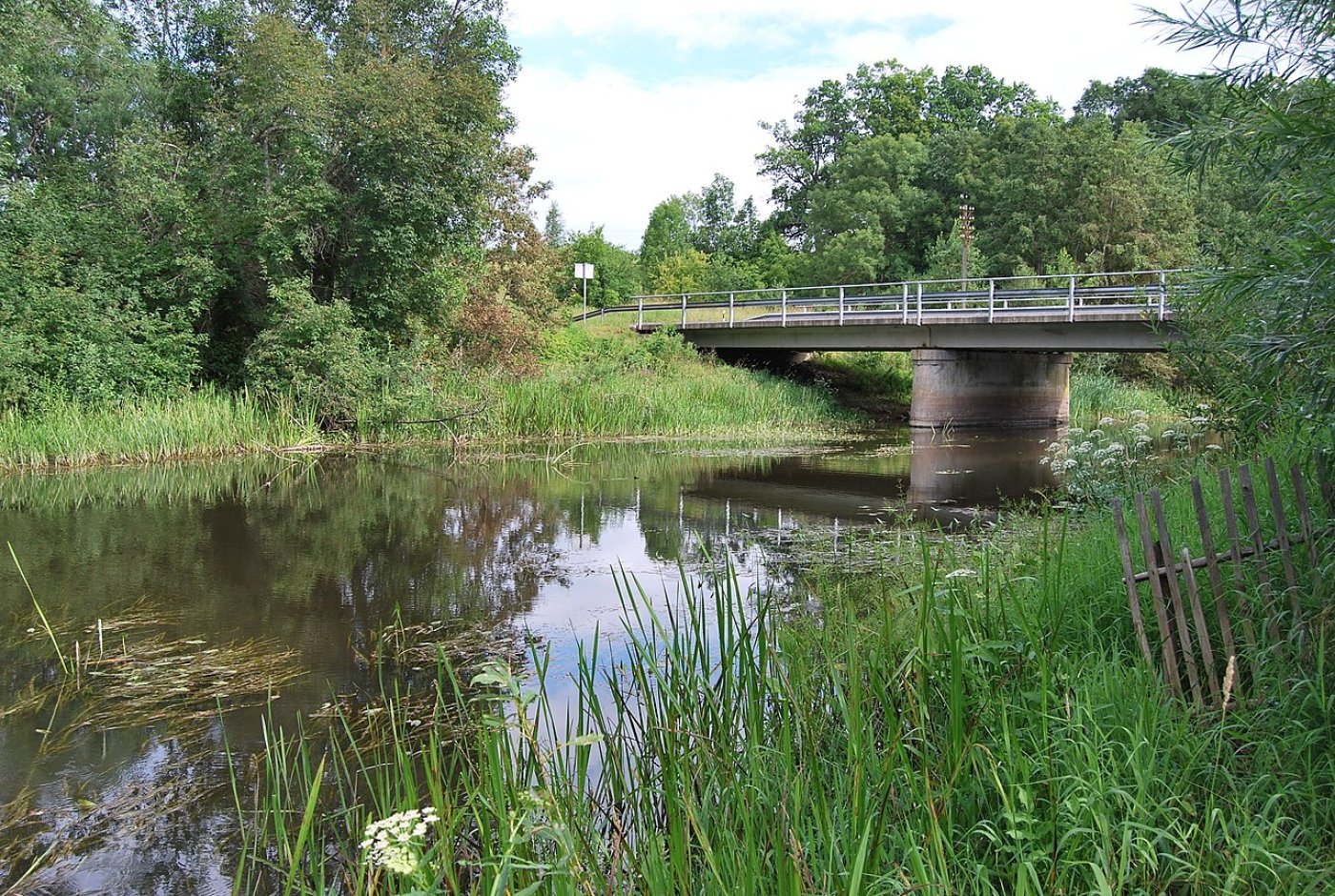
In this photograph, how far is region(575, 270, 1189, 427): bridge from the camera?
23984mm

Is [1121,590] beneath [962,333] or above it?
beneath

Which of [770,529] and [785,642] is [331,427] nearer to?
[770,529]

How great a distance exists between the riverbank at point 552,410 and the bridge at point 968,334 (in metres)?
1.35

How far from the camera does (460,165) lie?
72.0ft

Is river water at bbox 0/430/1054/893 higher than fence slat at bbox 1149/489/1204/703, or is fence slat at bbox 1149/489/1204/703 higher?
fence slat at bbox 1149/489/1204/703

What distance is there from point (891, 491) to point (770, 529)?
4.08 metres

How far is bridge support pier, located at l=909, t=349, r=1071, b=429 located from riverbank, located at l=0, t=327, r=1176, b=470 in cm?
125

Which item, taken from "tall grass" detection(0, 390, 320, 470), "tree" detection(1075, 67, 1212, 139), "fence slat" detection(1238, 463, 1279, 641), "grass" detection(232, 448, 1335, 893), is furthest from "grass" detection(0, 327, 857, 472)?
"tree" detection(1075, 67, 1212, 139)

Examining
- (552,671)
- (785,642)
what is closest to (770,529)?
(552,671)

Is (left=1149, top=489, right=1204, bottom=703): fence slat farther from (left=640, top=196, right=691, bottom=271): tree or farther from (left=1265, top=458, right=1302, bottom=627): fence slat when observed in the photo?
(left=640, top=196, right=691, bottom=271): tree

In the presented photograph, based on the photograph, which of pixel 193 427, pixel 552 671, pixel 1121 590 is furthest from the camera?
pixel 193 427

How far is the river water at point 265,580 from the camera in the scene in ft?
14.4

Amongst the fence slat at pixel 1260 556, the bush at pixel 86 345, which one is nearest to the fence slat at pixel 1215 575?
the fence slat at pixel 1260 556

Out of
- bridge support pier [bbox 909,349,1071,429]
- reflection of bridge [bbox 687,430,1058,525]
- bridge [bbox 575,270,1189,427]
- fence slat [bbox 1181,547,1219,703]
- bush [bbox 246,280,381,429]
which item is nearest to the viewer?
fence slat [bbox 1181,547,1219,703]
